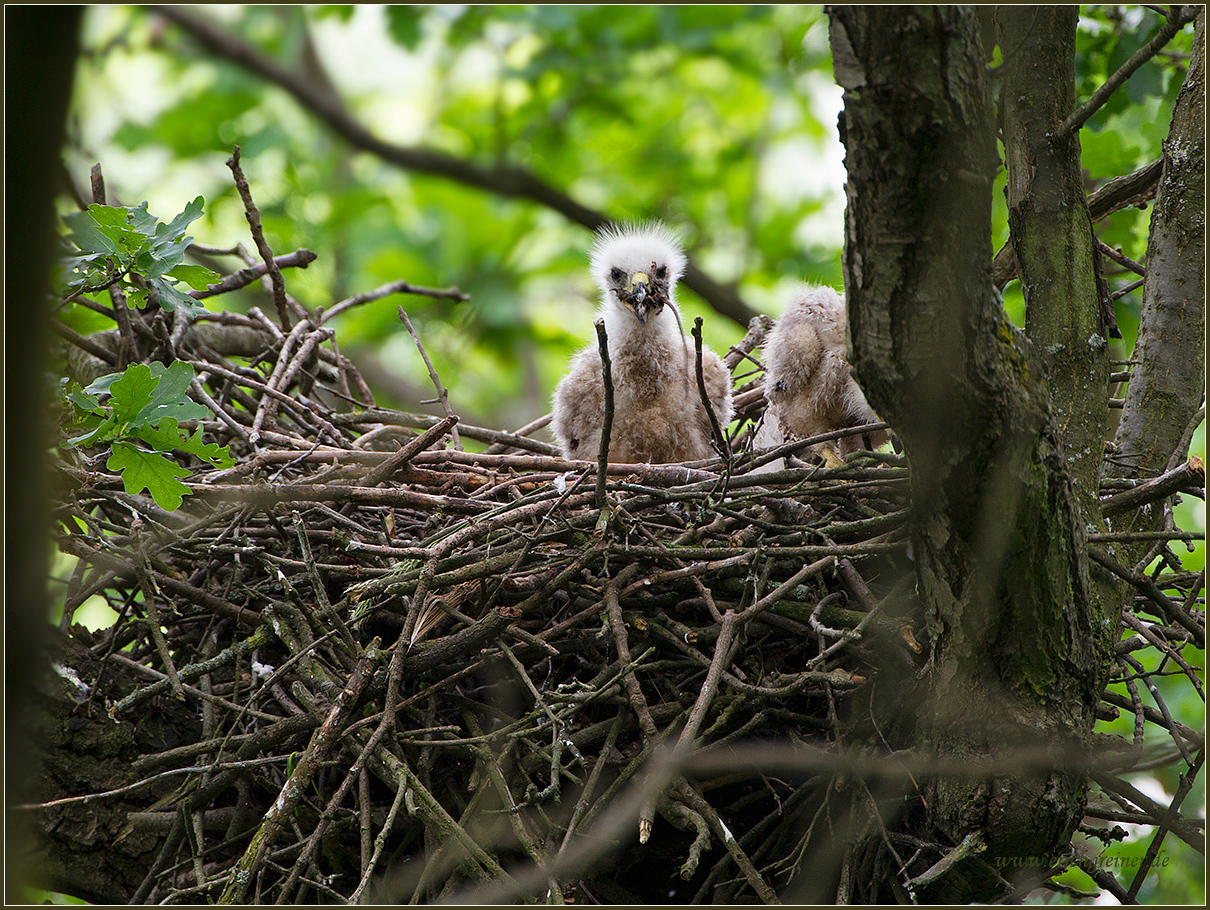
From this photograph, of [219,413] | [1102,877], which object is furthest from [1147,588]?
[219,413]

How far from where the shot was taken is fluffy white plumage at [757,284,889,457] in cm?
312

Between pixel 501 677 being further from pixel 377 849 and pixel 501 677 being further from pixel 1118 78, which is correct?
pixel 1118 78

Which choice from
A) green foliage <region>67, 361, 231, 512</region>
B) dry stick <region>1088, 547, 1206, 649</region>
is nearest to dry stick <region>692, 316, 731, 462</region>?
dry stick <region>1088, 547, 1206, 649</region>

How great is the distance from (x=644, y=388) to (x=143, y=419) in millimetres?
2048

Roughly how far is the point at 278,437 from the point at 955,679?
226cm

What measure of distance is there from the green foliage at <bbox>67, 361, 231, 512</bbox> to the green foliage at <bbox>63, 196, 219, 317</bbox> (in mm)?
240

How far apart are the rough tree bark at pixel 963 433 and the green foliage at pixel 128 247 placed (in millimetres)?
1713

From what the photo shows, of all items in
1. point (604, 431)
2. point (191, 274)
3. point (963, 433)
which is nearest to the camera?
point (963, 433)

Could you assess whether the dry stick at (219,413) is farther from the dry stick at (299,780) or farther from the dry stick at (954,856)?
the dry stick at (954,856)

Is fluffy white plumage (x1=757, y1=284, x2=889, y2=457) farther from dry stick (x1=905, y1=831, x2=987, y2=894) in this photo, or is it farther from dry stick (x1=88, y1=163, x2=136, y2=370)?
dry stick (x1=88, y1=163, x2=136, y2=370)

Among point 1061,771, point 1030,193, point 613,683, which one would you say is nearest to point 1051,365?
point 1030,193

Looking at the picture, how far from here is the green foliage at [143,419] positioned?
82.0 inches

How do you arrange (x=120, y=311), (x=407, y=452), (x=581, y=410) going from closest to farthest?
(x=407, y=452), (x=120, y=311), (x=581, y=410)

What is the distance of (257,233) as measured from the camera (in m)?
3.27
